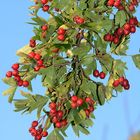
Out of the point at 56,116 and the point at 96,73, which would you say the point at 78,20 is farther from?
the point at 56,116

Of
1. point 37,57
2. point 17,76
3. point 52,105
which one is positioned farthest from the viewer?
point 17,76

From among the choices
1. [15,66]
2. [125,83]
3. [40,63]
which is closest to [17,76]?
[15,66]

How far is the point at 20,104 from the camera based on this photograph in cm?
475

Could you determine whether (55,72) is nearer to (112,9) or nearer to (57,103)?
(57,103)

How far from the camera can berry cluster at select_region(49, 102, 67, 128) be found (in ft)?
14.8

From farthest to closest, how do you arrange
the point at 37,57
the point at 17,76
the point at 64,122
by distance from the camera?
the point at 17,76
the point at 64,122
the point at 37,57

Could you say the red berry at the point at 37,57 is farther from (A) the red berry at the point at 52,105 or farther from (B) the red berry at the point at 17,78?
(A) the red berry at the point at 52,105

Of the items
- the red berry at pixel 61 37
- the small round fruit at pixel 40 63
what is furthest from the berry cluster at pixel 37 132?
the red berry at pixel 61 37

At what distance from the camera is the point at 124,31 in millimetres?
4523

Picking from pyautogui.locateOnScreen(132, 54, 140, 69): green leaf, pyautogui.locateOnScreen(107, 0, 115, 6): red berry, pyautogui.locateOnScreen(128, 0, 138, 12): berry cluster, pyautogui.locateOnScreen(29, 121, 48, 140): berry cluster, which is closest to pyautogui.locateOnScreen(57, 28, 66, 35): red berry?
pyautogui.locateOnScreen(107, 0, 115, 6): red berry

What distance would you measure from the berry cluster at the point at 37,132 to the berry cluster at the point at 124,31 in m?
1.61

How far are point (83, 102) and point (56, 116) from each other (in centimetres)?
41

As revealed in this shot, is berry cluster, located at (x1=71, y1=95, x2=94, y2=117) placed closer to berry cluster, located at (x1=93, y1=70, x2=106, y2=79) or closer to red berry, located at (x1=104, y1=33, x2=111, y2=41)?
berry cluster, located at (x1=93, y1=70, x2=106, y2=79)

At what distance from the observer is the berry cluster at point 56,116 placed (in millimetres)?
4520
